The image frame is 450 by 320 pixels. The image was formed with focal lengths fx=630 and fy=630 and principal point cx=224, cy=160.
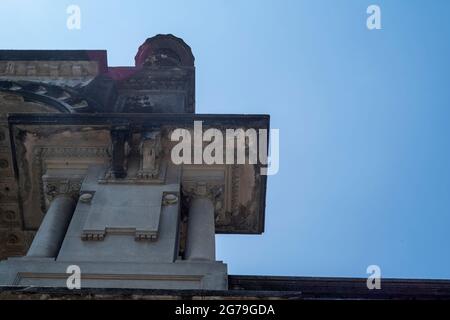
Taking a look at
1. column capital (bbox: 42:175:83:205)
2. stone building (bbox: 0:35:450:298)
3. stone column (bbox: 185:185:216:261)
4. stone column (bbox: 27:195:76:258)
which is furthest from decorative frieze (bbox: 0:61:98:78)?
stone column (bbox: 185:185:216:261)

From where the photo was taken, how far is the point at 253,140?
13641 millimetres

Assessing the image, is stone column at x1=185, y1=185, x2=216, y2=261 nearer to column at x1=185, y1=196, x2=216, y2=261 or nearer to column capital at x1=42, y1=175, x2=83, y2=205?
column at x1=185, y1=196, x2=216, y2=261

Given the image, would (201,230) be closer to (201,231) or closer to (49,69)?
(201,231)

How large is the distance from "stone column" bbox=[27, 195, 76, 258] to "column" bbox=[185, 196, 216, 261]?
2.39 meters

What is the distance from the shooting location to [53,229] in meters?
11.9

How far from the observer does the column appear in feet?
37.2

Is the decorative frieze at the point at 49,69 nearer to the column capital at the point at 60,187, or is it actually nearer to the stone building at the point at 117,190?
the stone building at the point at 117,190

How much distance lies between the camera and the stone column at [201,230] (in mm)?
11336

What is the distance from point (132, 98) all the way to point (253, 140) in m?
6.18

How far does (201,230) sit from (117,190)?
1902mm

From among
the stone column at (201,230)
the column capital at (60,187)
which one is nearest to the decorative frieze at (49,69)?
the column capital at (60,187)

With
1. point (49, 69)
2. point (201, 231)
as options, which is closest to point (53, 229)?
point (201, 231)
